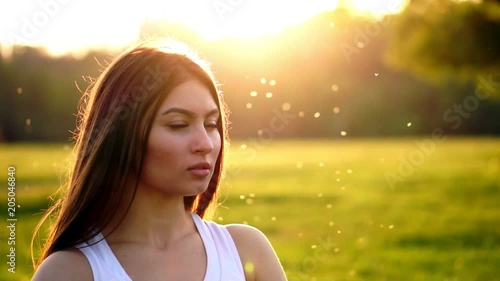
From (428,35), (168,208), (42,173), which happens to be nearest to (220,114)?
(168,208)

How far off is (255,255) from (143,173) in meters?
0.43

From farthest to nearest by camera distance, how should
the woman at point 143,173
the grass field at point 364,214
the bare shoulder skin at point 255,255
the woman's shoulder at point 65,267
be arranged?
the grass field at point 364,214 < the bare shoulder skin at point 255,255 < the woman at point 143,173 < the woman's shoulder at point 65,267

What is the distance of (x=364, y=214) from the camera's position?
12.2 metres

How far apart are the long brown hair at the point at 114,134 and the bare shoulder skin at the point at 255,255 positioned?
355 mm

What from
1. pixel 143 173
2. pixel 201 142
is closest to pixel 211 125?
pixel 201 142

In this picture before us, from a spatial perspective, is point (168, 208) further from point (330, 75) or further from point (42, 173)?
point (330, 75)

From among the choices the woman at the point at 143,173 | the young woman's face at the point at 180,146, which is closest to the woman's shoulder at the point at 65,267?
the woman at the point at 143,173

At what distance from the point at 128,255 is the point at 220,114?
49cm

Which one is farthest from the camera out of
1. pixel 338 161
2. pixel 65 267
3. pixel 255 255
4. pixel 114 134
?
pixel 338 161

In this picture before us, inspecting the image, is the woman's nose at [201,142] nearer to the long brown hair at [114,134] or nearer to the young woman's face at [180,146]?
the young woman's face at [180,146]

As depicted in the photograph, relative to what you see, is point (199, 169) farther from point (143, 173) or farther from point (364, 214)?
point (364, 214)

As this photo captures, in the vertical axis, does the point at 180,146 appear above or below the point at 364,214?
above

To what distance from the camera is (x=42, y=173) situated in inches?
773

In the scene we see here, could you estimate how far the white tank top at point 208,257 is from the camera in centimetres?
227
